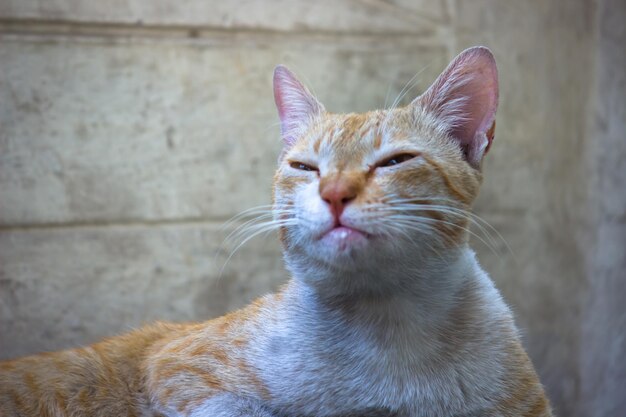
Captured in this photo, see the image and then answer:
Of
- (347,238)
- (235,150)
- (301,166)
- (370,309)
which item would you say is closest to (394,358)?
(370,309)

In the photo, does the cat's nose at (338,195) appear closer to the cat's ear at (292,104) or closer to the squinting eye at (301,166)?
the squinting eye at (301,166)

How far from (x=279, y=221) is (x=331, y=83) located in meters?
1.94

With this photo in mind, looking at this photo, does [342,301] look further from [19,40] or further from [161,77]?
[19,40]

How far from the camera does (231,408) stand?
94.2 inches

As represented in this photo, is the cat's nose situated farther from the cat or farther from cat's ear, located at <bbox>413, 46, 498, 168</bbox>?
cat's ear, located at <bbox>413, 46, 498, 168</bbox>

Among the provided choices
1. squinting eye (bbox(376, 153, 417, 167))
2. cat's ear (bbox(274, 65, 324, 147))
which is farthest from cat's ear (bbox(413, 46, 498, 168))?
cat's ear (bbox(274, 65, 324, 147))

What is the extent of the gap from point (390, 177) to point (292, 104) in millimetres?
740

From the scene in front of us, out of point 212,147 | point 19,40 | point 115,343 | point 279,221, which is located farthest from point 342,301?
point 19,40

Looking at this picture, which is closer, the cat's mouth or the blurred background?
the cat's mouth

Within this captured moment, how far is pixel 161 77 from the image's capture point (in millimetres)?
3922

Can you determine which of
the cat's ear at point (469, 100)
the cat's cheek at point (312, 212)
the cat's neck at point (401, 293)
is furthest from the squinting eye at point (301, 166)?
the cat's ear at point (469, 100)

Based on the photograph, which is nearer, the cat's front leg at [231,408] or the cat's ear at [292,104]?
the cat's front leg at [231,408]

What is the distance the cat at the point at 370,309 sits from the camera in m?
2.24

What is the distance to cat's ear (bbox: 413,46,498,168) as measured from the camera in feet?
8.16
